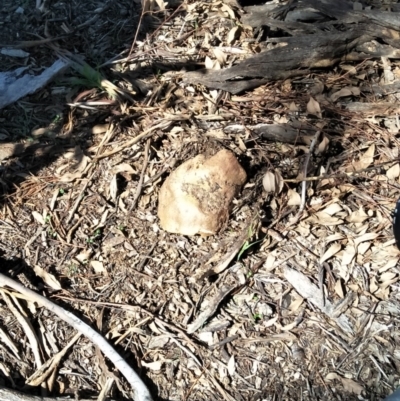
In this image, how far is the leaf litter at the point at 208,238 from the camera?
258 cm

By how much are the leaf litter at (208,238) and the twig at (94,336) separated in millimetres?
50

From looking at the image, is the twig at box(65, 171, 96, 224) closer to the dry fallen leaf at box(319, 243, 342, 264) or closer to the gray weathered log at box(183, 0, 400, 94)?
the gray weathered log at box(183, 0, 400, 94)

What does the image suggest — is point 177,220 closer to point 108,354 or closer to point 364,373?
point 108,354

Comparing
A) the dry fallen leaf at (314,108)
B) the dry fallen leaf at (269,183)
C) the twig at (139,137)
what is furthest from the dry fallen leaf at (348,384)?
the twig at (139,137)

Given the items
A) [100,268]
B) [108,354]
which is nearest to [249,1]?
[100,268]

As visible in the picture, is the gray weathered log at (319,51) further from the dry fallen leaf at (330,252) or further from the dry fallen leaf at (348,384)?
the dry fallen leaf at (348,384)

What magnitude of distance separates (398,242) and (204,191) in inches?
34.9

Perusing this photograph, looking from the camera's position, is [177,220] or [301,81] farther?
[301,81]

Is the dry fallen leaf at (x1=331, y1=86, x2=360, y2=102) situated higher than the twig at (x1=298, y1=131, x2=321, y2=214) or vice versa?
the dry fallen leaf at (x1=331, y1=86, x2=360, y2=102)

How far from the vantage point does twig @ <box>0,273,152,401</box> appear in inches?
98.1

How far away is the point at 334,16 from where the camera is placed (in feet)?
11.5

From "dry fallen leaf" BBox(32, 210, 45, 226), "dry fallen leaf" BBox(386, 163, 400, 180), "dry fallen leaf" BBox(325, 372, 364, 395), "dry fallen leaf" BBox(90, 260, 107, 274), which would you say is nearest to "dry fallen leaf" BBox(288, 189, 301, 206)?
"dry fallen leaf" BBox(386, 163, 400, 180)

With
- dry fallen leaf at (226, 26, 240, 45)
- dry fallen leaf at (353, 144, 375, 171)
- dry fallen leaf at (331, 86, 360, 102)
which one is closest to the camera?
dry fallen leaf at (353, 144, 375, 171)

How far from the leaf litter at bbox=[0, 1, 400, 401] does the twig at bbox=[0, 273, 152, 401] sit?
5 cm
